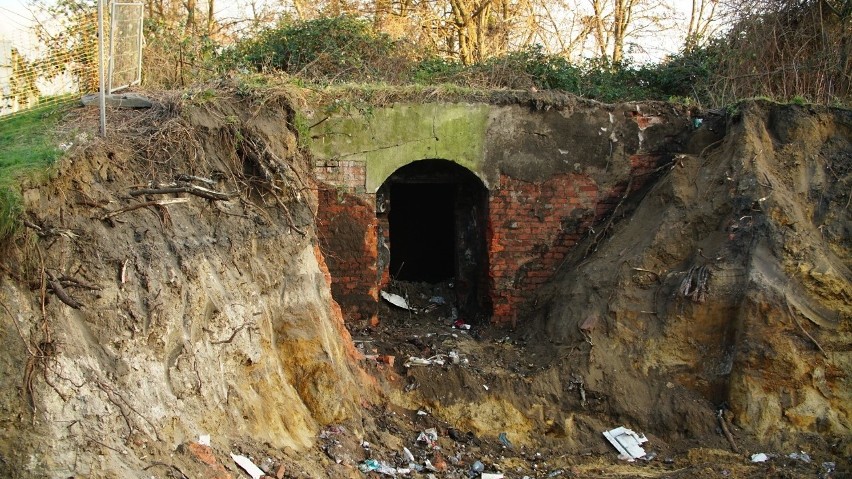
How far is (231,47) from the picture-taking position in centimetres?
1332

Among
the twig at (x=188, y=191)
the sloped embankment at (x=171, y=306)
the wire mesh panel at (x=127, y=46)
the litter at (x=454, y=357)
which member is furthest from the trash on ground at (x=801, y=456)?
the wire mesh panel at (x=127, y=46)

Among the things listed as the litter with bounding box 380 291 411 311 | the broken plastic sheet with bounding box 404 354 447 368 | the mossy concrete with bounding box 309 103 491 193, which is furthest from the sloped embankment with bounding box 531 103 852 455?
the mossy concrete with bounding box 309 103 491 193

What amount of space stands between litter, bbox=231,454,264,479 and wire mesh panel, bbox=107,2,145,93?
4.36m

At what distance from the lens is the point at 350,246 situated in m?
9.85

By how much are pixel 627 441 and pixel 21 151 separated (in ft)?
20.5

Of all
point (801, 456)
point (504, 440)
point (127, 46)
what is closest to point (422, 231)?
point (504, 440)

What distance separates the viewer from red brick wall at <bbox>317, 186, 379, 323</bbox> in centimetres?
980

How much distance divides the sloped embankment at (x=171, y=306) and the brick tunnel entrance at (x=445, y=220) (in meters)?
2.08

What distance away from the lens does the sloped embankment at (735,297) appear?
864cm

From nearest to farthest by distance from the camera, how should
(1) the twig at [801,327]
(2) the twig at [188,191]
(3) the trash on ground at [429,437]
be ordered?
(2) the twig at [188,191] < (3) the trash on ground at [429,437] < (1) the twig at [801,327]

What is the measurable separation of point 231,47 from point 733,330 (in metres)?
8.76

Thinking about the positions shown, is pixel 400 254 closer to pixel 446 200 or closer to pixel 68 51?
pixel 446 200

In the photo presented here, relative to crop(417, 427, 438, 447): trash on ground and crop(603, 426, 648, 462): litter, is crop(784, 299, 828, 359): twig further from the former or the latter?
crop(417, 427, 438, 447): trash on ground

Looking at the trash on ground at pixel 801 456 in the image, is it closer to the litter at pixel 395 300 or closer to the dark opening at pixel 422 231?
the litter at pixel 395 300
